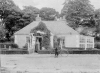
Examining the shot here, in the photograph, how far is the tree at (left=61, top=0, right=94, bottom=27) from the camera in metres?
45.8

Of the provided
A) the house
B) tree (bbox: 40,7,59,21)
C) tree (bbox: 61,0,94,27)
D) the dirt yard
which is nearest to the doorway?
the house

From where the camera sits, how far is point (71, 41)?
3300 cm

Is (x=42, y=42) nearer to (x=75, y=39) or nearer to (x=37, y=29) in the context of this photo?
(x=37, y=29)

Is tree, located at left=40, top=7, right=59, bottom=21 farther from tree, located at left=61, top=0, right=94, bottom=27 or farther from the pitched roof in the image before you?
the pitched roof

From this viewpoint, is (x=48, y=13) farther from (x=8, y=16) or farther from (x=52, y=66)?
(x=52, y=66)

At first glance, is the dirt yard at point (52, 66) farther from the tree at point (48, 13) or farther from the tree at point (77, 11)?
the tree at point (48, 13)

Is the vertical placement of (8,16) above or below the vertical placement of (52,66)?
above

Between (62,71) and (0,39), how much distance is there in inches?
1421

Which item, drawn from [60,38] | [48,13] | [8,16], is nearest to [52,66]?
[60,38]

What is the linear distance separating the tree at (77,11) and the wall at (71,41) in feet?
41.5

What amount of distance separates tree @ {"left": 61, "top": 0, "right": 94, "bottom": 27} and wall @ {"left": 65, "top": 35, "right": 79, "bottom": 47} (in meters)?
12.7

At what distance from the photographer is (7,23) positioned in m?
49.6

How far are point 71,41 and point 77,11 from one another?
601 inches

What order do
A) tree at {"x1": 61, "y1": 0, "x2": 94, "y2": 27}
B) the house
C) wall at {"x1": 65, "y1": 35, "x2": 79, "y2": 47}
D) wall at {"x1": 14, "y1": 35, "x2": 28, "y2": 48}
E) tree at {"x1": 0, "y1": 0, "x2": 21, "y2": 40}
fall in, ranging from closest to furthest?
1. the house
2. wall at {"x1": 65, "y1": 35, "x2": 79, "y2": 47}
3. wall at {"x1": 14, "y1": 35, "x2": 28, "y2": 48}
4. tree at {"x1": 61, "y1": 0, "x2": 94, "y2": 27}
5. tree at {"x1": 0, "y1": 0, "x2": 21, "y2": 40}
